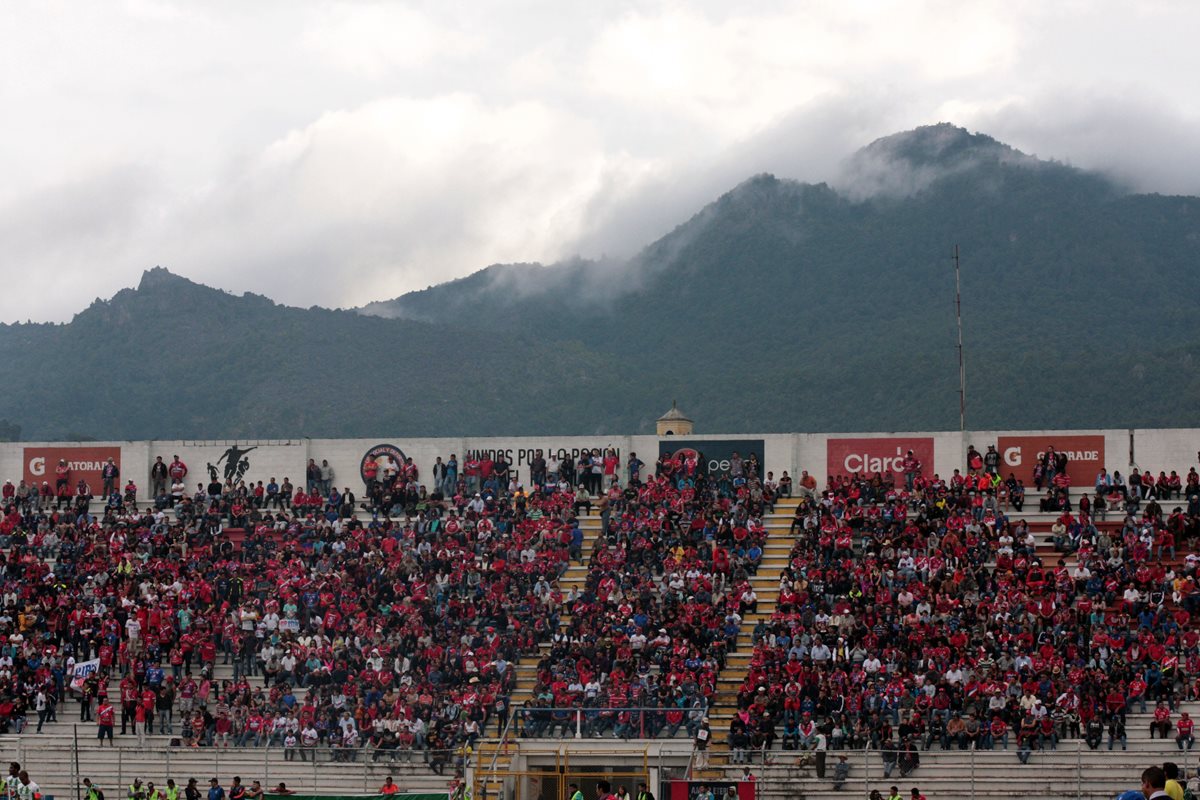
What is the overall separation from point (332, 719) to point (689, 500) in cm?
1439

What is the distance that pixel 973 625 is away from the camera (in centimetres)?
4334

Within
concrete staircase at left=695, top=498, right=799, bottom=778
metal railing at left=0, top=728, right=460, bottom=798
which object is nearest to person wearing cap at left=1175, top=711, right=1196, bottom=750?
concrete staircase at left=695, top=498, right=799, bottom=778

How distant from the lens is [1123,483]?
5325cm

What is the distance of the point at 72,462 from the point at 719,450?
2442 cm

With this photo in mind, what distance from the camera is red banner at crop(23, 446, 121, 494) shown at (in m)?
61.4

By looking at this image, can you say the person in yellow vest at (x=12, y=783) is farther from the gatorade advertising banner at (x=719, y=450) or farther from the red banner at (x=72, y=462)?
the gatorade advertising banner at (x=719, y=450)

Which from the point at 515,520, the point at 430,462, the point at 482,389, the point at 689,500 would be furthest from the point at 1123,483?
the point at 482,389

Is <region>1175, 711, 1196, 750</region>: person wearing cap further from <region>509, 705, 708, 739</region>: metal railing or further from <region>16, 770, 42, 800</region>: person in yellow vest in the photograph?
<region>16, 770, 42, 800</region>: person in yellow vest

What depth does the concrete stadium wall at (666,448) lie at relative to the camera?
54719mm

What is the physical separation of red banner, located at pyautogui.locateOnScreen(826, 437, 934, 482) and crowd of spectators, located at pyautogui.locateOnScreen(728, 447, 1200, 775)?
3846 mm

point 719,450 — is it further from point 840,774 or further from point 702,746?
point 840,774

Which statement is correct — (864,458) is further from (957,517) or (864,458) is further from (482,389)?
(482,389)

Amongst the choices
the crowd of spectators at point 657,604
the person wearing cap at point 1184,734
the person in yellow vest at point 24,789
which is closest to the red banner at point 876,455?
the crowd of spectators at point 657,604

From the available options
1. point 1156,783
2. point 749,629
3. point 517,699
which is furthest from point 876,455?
point 1156,783
